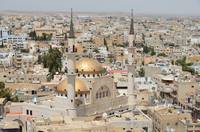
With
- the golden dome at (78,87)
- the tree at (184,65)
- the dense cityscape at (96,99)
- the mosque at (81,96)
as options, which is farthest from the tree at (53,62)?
the golden dome at (78,87)

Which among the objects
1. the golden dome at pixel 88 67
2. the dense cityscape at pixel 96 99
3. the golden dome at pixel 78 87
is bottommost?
the dense cityscape at pixel 96 99

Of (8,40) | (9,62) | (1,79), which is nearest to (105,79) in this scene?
(1,79)

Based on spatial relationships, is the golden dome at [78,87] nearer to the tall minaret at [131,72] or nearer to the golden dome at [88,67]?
the golden dome at [88,67]

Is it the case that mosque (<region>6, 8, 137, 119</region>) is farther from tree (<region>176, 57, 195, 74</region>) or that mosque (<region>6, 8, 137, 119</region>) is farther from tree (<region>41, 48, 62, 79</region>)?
tree (<region>176, 57, 195, 74</region>)

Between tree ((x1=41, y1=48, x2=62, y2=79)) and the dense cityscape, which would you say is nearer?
the dense cityscape

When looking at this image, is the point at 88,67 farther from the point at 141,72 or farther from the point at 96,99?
the point at 141,72

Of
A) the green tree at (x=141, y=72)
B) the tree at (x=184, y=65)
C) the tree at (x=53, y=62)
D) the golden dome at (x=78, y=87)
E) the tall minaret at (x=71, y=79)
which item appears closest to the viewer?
the tall minaret at (x=71, y=79)

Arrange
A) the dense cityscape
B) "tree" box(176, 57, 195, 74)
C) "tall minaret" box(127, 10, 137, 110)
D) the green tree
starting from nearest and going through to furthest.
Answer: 1. the dense cityscape
2. "tall minaret" box(127, 10, 137, 110)
3. the green tree
4. "tree" box(176, 57, 195, 74)

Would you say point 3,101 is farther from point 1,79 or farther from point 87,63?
point 1,79


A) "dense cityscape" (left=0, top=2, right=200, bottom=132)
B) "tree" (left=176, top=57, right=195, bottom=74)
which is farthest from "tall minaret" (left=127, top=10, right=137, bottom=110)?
"tree" (left=176, top=57, right=195, bottom=74)
